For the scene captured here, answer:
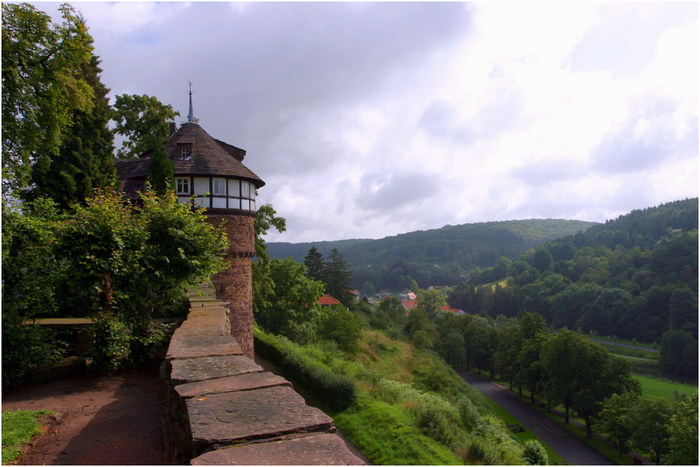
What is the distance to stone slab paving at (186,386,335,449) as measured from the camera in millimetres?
2914

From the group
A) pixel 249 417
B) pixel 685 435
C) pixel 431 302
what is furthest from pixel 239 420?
pixel 431 302

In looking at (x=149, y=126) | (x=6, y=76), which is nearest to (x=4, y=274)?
(x=6, y=76)

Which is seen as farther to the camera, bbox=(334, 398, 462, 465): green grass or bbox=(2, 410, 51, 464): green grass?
bbox=(334, 398, 462, 465): green grass

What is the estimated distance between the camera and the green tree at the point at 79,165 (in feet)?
50.6

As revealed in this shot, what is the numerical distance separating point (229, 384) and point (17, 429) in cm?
340

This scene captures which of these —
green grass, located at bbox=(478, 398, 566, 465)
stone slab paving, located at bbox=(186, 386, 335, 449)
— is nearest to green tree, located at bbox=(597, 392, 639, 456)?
green grass, located at bbox=(478, 398, 566, 465)

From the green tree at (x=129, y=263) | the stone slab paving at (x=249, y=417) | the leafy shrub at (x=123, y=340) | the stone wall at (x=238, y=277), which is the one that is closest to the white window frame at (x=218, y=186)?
the stone wall at (x=238, y=277)

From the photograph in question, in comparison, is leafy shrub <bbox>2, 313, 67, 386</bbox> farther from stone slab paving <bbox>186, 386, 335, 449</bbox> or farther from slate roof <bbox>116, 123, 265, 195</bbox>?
slate roof <bbox>116, 123, 265, 195</bbox>

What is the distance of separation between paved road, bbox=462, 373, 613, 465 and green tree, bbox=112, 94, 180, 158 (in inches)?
1345

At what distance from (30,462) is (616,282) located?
113 m

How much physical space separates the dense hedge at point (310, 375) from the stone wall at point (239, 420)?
12.0 m

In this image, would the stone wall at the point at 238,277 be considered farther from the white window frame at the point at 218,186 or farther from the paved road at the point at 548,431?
the paved road at the point at 548,431

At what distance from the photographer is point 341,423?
15.5m

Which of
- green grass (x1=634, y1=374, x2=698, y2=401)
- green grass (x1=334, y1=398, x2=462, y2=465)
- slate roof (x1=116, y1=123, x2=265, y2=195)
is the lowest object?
green grass (x1=634, y1=374, x2=698, y2=401)
